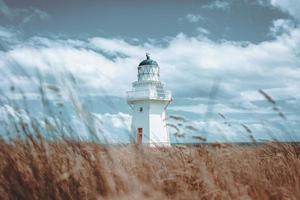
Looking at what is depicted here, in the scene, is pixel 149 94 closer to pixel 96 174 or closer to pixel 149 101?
pixel 149 101

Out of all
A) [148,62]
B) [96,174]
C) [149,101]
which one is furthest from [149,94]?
[96,174]

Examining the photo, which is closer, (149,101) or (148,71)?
(149,101)

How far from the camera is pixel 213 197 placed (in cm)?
204

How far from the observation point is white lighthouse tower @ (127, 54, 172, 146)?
916 inches

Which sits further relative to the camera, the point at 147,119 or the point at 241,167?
the point at 147,119

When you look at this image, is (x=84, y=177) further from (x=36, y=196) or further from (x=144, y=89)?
(x=144, y=89)

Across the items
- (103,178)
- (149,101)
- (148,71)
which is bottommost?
(103,178)

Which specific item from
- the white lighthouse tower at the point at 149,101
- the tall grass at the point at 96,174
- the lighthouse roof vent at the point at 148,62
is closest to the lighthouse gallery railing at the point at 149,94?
the white lighthouse tower at the point at 149,101

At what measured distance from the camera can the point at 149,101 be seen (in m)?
23.4

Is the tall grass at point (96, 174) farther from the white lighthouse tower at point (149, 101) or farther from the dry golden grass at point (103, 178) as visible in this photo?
the white lighthouse tower at point (149, 101)

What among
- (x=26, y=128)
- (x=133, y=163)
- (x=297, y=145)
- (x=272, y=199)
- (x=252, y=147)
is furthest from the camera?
(x=297, y=145)

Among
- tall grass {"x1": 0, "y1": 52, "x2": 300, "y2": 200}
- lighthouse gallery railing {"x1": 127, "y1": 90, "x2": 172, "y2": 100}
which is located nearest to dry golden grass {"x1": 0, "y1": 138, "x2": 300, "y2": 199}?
tall grass {"x1": 0, "y1": 52, "x2": 300, "y2": 200}

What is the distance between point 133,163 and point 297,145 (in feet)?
8.62

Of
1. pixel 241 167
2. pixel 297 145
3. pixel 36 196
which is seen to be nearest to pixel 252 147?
pixel 297 145
